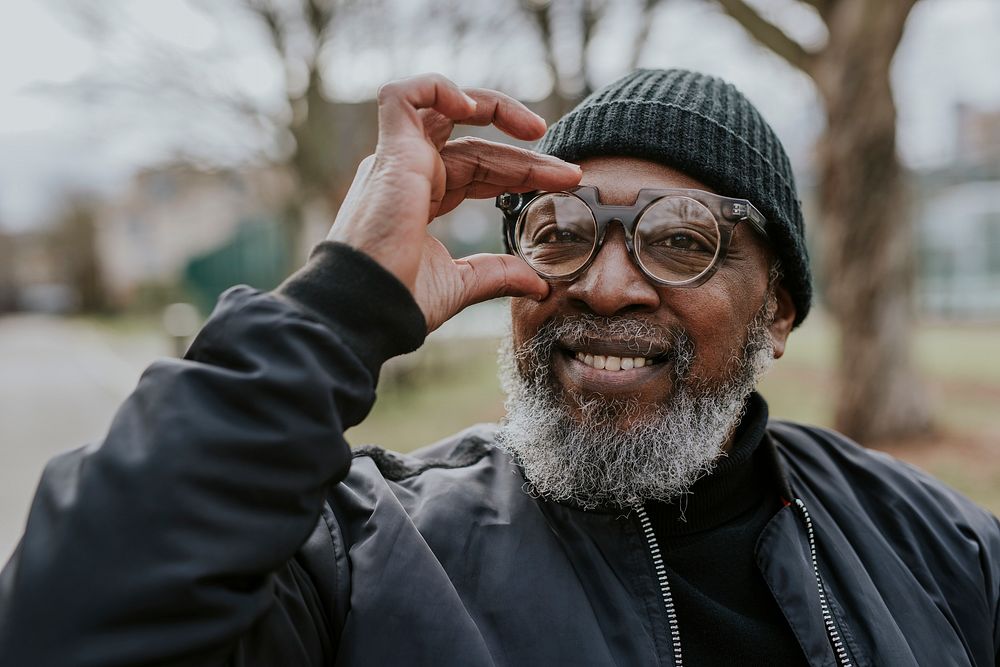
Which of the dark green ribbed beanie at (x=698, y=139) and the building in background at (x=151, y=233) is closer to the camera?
Result: the dark green ribbed beanie at (x=698, y=139)

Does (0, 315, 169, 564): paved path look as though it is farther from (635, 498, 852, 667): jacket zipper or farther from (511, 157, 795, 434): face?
(635, 498, 852, 667): jacket zipper

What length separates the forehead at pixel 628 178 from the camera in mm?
2240

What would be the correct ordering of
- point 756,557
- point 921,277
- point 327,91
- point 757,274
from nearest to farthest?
1. point 756,557
2. point 757,274
3. point 327,91
4. point 921,277

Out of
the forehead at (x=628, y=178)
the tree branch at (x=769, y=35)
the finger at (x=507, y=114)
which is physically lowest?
the forehead at (x=628, y=178)

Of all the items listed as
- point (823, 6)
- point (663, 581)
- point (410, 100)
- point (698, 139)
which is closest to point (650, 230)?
point (698, 139)

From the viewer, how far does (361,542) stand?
1857mm

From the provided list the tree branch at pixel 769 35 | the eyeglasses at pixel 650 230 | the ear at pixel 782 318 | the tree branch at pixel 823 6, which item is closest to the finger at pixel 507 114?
the eyeglasses at pixel 650 230

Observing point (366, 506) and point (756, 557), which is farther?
point (756, 557)

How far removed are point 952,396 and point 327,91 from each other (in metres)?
9.74

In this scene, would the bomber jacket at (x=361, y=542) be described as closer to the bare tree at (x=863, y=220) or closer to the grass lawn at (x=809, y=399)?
the grass lawn at (x=809, y=399)

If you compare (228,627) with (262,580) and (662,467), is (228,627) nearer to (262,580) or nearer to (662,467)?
(262,580)

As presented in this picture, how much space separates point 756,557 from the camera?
2.09 meters

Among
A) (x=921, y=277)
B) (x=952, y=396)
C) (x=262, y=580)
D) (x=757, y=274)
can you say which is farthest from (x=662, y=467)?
(x=921, y=277)

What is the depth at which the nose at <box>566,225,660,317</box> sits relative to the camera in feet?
6.96
